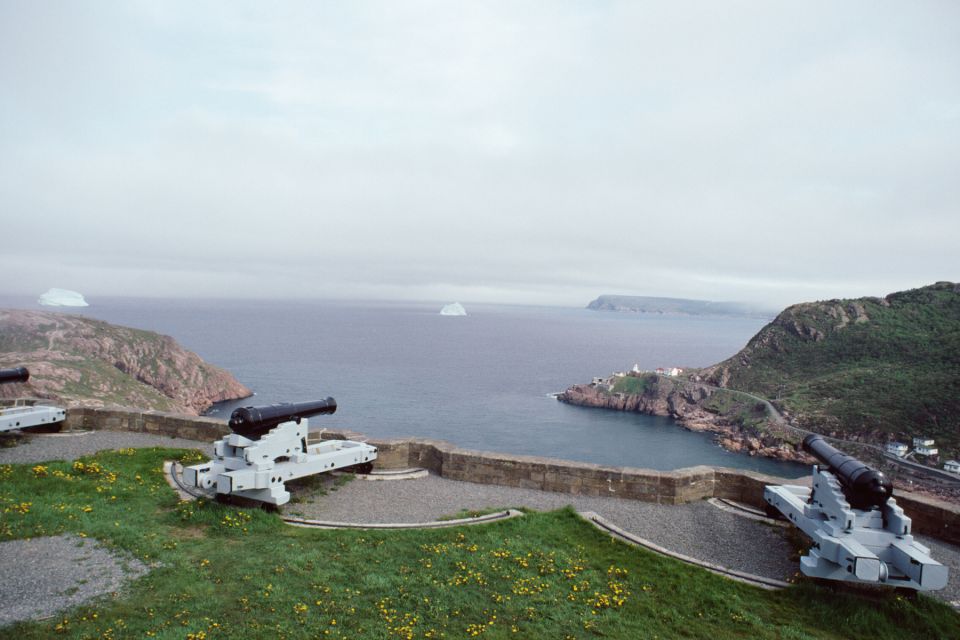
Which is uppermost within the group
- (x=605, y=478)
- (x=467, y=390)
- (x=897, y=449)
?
(x=605, y=478)

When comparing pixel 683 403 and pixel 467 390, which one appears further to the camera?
pixel 467 390

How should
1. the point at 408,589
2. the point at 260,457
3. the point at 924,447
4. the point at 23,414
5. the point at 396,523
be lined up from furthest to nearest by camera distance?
1. the point at 924,447
2. the point at 23,414
3. the point at 260,457
4. the point at 396,523
5. the point at 408,589

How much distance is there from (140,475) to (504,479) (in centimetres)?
666

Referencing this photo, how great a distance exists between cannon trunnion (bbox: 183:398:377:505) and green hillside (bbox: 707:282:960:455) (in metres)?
66.3

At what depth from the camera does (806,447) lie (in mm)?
8109

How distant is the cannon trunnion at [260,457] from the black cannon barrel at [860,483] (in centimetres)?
790

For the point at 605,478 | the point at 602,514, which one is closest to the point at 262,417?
the point at 602,514

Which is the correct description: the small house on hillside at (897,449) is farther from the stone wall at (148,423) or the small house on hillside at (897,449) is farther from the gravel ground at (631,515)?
the stone wall at (148,423)

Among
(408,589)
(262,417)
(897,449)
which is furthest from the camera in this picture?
(897,449)

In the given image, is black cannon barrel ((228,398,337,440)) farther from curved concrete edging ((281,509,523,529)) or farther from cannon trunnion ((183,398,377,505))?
curved concrete edging ((281,509,523,529))

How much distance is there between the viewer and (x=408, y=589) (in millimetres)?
5762

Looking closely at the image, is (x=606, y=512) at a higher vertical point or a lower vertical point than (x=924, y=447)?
higher

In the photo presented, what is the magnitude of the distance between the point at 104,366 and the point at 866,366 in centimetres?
9572

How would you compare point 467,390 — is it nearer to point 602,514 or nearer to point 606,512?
point 606,512
